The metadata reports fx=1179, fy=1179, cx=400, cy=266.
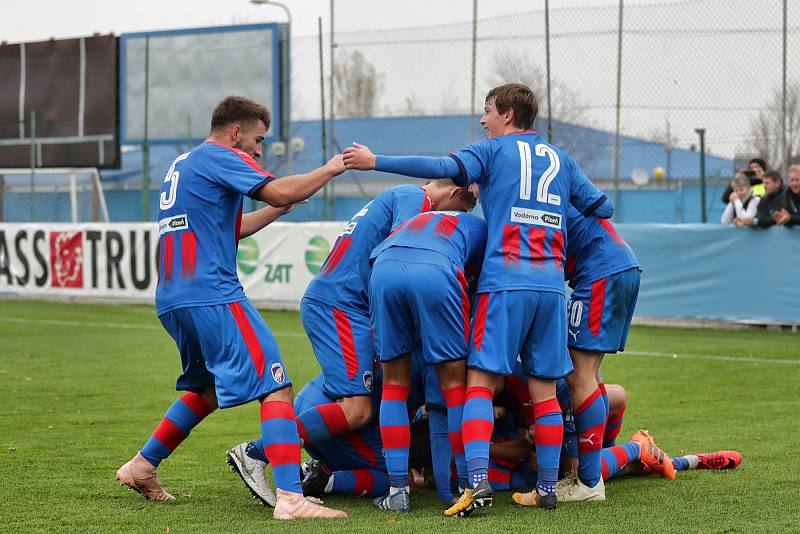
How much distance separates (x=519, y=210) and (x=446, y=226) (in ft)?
1.22

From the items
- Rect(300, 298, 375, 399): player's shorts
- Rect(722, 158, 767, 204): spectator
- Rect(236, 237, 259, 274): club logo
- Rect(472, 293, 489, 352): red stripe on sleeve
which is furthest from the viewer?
Rect(236, 237, 259, 274): club logo

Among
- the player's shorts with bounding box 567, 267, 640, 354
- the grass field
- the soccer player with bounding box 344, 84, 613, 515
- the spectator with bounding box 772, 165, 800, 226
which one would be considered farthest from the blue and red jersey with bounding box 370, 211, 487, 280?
the spectator with bounding box 772, 165, 800, 226

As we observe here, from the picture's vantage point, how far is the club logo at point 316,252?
17.7m

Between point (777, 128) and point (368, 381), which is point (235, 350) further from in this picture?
point (777, 128)

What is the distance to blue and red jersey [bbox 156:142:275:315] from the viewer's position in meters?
5.42

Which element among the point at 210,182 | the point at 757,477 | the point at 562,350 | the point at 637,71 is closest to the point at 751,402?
the point at 757,477

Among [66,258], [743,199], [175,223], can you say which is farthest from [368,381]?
[66,258]

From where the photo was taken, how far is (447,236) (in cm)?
562

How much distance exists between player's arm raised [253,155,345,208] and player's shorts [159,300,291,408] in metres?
0.53

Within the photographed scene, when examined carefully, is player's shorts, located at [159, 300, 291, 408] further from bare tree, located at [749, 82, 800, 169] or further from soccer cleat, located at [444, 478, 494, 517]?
bare tree, located at [749, 82, 800, 169]

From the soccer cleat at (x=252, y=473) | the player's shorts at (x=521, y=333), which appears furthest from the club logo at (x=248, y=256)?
the player's shorts at (x=521, y=333)

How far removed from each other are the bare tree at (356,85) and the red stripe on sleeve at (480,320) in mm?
15739

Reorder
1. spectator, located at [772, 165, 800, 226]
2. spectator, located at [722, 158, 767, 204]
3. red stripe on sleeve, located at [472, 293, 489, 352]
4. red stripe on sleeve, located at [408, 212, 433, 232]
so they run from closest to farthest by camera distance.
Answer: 1. red stripe on sleeve, located at [472, 293, 489, 352]
2. red stripe on sleeve, located at [408, 212, 433, 232]
3. spectator, located at [772, 165, 800, 226]
4. spectator, located at [722, 158, 767, 204]

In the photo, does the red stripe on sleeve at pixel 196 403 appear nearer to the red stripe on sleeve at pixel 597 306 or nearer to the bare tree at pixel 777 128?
the red stripe on sleeve at pixel 597 306
